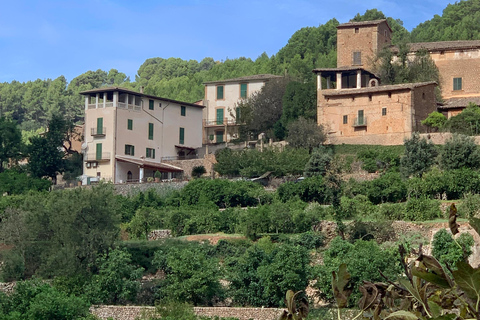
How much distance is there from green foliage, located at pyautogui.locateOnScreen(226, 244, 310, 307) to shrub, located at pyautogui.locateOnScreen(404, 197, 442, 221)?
21.8 ft

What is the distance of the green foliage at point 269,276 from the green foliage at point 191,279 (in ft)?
2.31

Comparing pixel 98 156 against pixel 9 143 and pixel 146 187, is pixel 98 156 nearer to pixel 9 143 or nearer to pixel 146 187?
Answer: pixel 9 143

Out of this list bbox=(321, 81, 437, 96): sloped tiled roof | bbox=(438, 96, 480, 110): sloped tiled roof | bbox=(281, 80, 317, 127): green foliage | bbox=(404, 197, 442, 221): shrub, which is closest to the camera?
Result: bbox=(404, 197, 442, 221): shrub

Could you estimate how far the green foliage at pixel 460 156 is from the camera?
130 ft

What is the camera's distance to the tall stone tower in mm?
55312

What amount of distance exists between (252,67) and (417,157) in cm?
3417

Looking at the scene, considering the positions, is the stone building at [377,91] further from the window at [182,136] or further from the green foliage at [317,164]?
the window at [182,136]

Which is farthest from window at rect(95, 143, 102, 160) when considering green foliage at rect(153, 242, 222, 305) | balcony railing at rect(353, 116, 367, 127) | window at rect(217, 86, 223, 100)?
green foliage at rect(153, 242, 222, 305)

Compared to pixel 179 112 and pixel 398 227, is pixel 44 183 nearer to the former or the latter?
pixel 179 112

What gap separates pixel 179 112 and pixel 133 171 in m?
6.21

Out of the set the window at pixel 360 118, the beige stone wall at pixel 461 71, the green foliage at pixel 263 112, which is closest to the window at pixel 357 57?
the green foliage at pixel 263 112

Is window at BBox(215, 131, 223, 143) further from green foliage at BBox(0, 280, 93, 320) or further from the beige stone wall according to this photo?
green foliage at BBox(0, 280, 93, 320)

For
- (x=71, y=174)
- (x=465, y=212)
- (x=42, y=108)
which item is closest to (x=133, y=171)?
(x=71, y=174)

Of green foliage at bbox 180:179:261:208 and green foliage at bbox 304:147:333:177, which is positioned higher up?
green foliage at bbox 304:147:333:177
